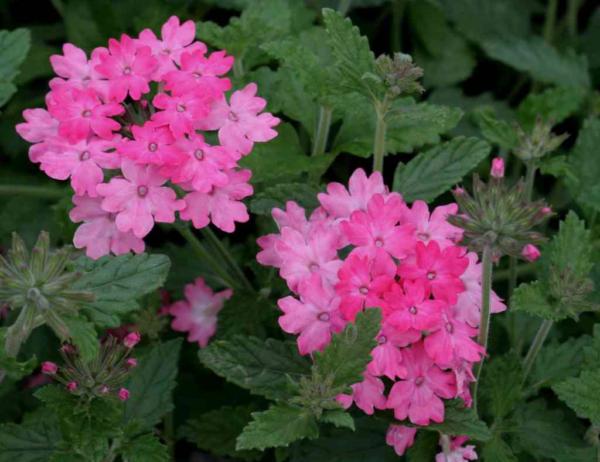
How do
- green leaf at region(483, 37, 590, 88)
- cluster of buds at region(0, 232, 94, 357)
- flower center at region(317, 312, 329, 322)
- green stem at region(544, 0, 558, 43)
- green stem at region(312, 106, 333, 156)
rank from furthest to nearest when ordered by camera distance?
1. green stem at region(544, 0, 558, 43)
2. green leaf at region(483, 37, 590, 88)
3. green stem at region(312, 106, 333, 156)
4. flower center at region(317, 312, 329, 322)
5. cluster of buds at region(0, 232, 94, 357)

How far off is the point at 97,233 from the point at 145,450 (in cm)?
52

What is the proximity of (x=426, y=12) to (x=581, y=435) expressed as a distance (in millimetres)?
1737

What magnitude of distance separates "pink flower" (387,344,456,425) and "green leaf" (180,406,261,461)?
0.66 metres

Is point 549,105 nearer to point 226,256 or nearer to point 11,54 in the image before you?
point 226,256

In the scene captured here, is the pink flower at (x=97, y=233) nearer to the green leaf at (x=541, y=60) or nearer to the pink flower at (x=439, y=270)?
the pink flower at (x=439, y=270)

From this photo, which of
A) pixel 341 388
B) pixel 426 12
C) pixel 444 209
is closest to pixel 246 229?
pixel 426 12

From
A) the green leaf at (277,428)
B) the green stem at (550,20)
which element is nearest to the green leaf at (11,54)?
the green leaf at (277,428)

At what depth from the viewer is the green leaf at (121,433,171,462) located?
2072 millimetres

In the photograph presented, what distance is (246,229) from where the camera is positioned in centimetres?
330

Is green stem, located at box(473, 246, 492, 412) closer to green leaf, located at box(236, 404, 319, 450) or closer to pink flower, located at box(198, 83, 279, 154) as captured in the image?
green leaf, located at box(236, 404, 319, 450)

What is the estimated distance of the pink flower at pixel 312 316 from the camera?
6.23ft

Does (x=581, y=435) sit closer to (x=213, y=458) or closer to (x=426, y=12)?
(x=213, y=458)

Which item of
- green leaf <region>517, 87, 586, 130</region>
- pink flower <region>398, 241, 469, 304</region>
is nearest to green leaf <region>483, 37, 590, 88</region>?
green leaf <region>517, 87, 586, 130</region>

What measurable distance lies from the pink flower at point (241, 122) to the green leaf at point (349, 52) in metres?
0.21
